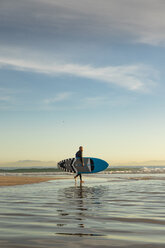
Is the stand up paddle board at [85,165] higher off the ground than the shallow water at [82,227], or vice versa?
the stand up paddle board at [85,165]

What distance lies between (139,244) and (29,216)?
3223 mm

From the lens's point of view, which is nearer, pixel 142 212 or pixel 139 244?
pixel 139 244

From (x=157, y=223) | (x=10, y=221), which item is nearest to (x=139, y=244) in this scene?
(x=157, y=223)

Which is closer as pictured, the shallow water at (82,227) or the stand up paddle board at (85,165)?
the shallow water at (82,227)

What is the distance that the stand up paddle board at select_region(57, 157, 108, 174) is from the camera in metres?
24.0

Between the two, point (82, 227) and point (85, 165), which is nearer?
point (82, 227)

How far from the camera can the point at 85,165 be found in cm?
2431

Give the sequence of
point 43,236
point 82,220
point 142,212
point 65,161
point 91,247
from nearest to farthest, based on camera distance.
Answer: point 91,247 < point 43,236 < point 82,220 < point 142,212 < point 65,161

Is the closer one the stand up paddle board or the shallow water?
the shallow water

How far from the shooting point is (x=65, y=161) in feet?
84.8

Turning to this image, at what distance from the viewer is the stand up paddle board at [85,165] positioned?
944 inches

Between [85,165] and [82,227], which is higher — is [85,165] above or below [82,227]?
above

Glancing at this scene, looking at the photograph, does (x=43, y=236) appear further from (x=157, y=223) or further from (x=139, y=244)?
(x=157, y=223)

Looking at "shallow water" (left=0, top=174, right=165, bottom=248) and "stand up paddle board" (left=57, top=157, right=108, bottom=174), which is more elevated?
"stand up paddle board" (left=57, top=157, right=108, bottom=174)
